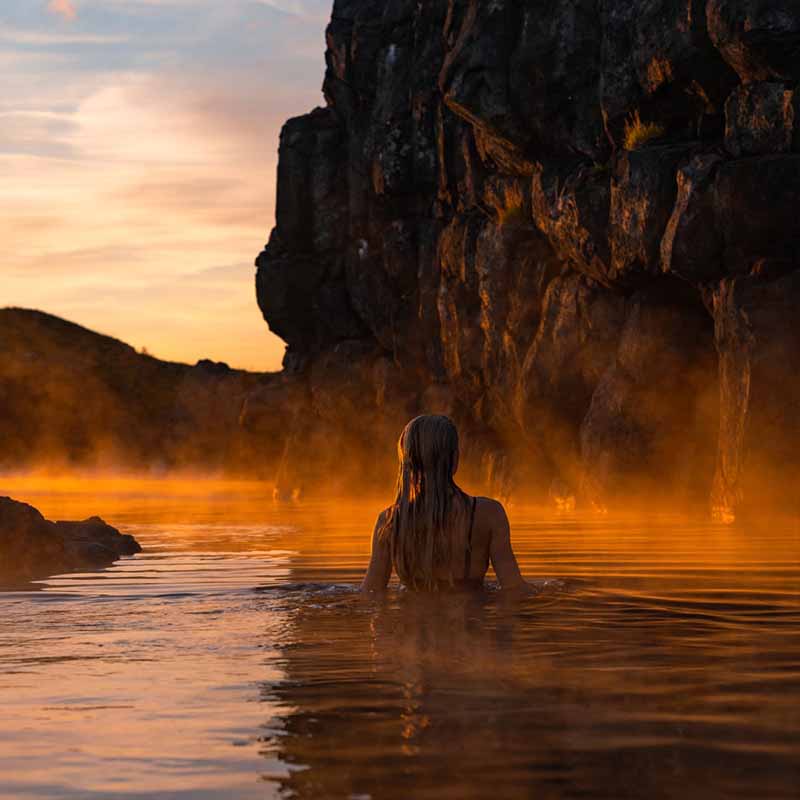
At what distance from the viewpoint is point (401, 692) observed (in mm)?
6172

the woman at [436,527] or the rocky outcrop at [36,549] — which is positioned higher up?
the woman at [436,527]

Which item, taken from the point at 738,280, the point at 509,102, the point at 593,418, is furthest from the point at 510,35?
the point at 738,280

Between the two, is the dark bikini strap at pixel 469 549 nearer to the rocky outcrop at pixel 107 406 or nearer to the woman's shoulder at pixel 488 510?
the woman's shoulder at pixel 488 510

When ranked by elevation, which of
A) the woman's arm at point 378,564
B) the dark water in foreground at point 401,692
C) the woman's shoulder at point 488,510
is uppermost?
the woman's shoulder at point 488,510

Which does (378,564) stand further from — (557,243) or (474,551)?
(557,243)

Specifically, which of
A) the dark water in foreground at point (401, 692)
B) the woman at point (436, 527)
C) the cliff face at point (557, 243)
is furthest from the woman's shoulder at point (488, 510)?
the cliff face at point (557, 243)

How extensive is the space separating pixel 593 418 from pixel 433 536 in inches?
1098

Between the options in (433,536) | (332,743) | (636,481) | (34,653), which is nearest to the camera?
(332,743)

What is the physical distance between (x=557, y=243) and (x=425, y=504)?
31.2 m

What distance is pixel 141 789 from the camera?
4.53 metres

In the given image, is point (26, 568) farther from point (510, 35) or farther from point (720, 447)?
point (510, 35)

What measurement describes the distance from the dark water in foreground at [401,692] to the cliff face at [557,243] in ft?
57.9

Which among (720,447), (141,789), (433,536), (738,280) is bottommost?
(141,789)

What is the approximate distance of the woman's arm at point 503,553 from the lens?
875 cm
